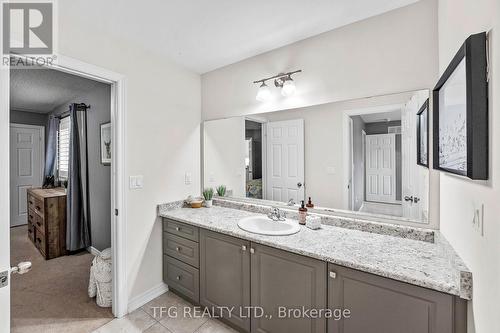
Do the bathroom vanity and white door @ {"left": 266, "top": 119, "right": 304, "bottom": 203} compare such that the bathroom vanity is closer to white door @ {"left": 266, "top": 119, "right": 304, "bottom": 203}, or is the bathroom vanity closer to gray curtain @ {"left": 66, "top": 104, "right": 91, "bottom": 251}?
white door @ {"left": 266, "top": 119, "right": 304, "bottom": 203}

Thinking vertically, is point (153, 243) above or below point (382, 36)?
below

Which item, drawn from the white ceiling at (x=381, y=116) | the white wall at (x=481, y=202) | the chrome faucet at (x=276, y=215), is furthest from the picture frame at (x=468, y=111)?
the chrome faucet at (x=276, y=215)

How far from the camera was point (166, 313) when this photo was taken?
2.09m

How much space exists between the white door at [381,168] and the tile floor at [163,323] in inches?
61.0

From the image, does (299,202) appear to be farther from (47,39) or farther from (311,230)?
(47,39)

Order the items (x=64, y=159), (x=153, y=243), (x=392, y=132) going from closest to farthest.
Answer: (x=392, y=132) < (x=153, y=243) < (x=64, y=159)

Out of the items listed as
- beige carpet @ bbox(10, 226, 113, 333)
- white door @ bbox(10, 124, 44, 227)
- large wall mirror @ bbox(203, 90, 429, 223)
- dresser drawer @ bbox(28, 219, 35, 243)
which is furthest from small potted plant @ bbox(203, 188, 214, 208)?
white door @ bbox(10, 124, 44, 227)

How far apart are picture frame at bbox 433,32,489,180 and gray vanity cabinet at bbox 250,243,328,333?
862mm

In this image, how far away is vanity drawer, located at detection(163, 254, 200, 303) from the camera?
6.88ft

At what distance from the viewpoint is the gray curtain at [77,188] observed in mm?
3240

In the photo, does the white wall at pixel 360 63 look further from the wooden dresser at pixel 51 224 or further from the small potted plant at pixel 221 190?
the wooden dresser at pixel 51 224

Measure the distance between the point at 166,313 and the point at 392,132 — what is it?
2379mm

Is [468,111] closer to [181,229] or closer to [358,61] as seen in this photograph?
[358,61]

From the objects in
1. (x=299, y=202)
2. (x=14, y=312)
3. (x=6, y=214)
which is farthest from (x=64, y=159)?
(x=299, y=202)
